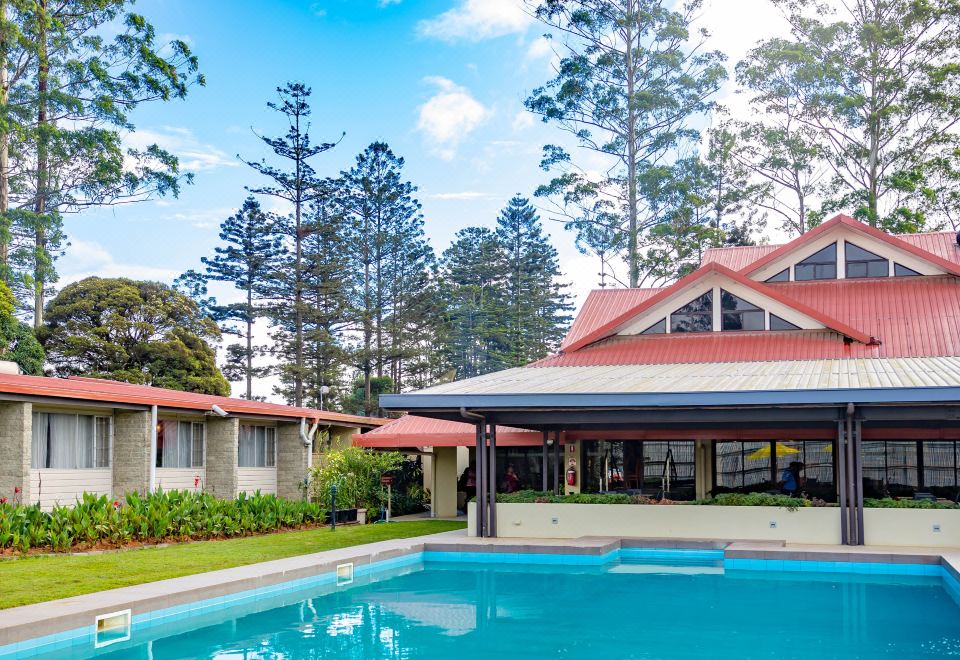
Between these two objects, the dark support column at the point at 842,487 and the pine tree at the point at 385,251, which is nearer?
the dark support column at the point at 842,487

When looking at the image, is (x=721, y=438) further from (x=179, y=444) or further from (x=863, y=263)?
(x=179, y=444)

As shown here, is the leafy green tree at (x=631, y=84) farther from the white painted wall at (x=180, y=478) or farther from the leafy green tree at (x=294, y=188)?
the white painted wall at (x=180, y=478)

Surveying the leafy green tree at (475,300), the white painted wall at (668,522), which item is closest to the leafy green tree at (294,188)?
the leafy green tree at (475,300)

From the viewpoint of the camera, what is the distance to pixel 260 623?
10.8m

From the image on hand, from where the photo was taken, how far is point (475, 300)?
57312 millimetres

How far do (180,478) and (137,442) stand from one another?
2.18 m

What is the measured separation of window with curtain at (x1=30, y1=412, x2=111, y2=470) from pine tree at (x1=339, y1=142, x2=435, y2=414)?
86.7 feet

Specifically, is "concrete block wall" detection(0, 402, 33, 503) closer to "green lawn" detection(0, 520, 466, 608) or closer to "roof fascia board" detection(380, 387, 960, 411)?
"green lawn" detection(0, 520, 466, 608)

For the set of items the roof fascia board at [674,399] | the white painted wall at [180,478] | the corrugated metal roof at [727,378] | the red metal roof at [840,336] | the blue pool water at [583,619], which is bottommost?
the blue pool water at [583,619]

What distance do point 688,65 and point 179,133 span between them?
19.3 metres

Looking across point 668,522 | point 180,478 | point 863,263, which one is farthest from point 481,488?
point 863,263

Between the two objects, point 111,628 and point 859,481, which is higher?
point 859,481

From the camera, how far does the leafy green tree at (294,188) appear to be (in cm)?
4175

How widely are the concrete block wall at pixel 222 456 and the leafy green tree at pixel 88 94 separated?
1023 centimetres
